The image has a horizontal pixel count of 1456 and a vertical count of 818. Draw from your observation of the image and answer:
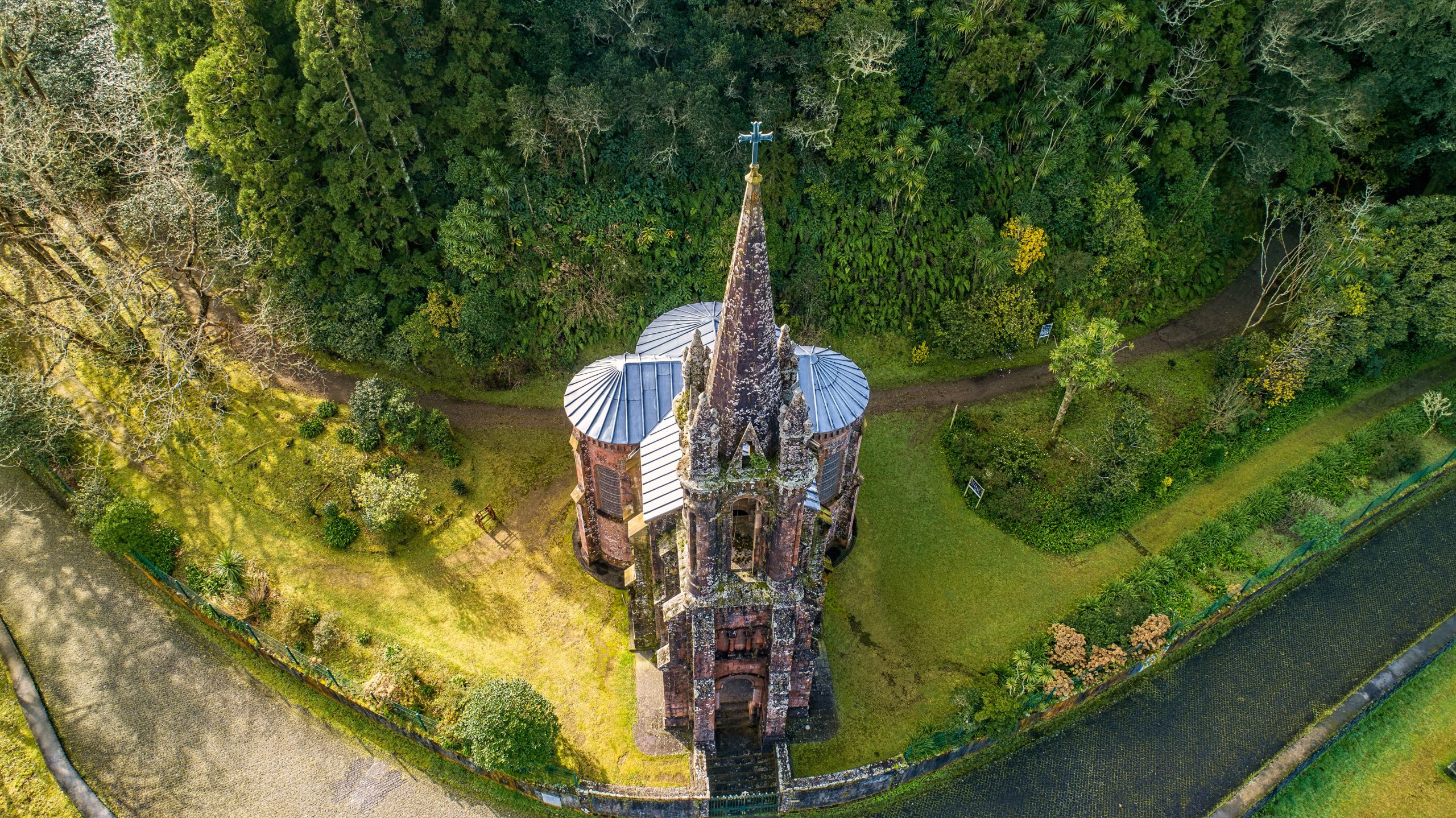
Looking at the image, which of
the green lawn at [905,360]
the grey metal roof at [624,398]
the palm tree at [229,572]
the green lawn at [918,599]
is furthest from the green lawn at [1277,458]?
the palm tree at [229,572]

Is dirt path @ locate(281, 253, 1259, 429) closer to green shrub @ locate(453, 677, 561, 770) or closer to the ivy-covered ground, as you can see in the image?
the ivy-covered ground

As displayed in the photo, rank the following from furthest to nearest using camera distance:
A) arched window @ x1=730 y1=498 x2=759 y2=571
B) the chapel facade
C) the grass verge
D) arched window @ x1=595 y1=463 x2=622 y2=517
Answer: arched window @ x1=595 y1=463 x2=622 y2=517 < the grass verge < arched window @ x1=730 y1=498 x2=759 y2=571 < the chapel facade

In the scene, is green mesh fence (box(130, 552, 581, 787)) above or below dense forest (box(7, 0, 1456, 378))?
below

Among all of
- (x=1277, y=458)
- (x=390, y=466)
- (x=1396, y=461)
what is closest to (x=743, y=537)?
(x=390, y=466)

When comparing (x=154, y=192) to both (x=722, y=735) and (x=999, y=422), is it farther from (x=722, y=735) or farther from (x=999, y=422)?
(x=999, y=422)

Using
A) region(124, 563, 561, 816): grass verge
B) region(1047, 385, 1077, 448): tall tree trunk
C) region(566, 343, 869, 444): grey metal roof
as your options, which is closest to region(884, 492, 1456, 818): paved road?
region(1047, 385, 1077, 448): tall tree trunk

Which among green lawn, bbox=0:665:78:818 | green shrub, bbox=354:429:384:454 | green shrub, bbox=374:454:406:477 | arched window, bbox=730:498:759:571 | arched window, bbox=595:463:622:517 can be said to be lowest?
green lawn, bbox=0:665:78:818
